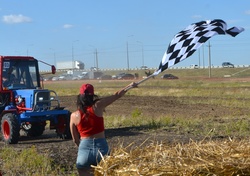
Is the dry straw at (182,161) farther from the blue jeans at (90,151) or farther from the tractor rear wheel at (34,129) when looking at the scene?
the tractor rear wheel at (34,129)

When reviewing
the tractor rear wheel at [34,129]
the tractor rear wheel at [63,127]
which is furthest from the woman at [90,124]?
the tractor rear wheel at [34,129]

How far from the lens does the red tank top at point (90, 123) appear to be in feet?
20.3

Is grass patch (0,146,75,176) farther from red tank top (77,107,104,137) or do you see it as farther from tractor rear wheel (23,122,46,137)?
tractor rear wheel (23,122,46,137)

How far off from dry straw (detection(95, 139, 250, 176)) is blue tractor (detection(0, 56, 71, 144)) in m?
9.95

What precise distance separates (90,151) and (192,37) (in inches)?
73.7

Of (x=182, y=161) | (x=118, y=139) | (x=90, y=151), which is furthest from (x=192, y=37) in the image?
(x=118, y=139)

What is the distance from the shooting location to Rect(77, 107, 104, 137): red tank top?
6184 millimetres

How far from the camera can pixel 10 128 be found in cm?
1460

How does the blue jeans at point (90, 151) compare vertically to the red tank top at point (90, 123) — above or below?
below

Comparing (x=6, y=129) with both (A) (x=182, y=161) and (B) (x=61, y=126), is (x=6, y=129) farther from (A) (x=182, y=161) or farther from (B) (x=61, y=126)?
(A) (x=182, y=161)

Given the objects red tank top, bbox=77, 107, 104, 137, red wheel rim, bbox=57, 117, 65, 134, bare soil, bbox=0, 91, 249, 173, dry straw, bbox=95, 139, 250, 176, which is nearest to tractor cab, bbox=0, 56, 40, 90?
red wheel rim, bbox=57, 117, 65, 134

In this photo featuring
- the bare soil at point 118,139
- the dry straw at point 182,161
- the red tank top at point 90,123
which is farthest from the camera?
the bare soil at point 118,139

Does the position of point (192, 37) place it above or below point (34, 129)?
above

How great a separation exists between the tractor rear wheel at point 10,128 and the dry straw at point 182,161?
9.66 m
